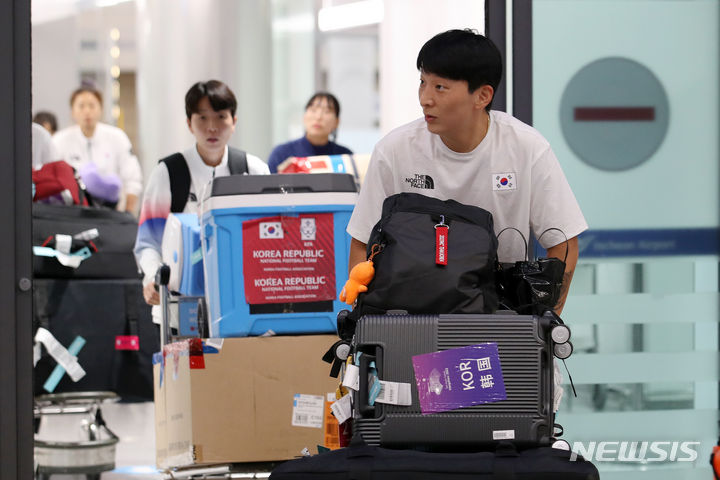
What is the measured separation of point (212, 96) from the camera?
13.5 ft

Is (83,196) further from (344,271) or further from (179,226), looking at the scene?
(344,271)

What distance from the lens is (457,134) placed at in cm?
238

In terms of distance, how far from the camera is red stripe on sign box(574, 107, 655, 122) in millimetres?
3379

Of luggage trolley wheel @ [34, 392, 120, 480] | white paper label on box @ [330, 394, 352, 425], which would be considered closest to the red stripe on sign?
white paper label on box @ [330, 394, 352, 425]

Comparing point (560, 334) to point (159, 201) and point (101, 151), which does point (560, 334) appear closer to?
point (159, 201)

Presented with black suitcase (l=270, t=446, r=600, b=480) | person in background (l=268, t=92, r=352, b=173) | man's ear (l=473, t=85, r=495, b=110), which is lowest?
black suitcase (l=270, t=446, r=600, b=480)

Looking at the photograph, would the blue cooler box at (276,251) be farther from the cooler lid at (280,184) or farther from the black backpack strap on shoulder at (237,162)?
the black backpack strap on shoulder at (237,162)

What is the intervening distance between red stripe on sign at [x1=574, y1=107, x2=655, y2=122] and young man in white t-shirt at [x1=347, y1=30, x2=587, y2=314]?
3.18 ft

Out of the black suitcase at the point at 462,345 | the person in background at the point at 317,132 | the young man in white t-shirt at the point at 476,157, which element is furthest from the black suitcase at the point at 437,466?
the person in background at the point at 317,132

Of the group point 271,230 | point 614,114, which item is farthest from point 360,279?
point 614,114

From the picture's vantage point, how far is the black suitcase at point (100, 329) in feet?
15.8

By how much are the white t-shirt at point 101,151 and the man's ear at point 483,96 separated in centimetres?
595

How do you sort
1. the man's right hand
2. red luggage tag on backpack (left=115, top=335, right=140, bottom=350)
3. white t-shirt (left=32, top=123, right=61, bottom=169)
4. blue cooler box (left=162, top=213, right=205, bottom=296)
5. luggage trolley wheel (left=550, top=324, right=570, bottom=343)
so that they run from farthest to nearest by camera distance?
1. white t-shirt (left=32, top=123, right=61, bottom=169)
2. red luggage tag on backpack (left=115, top=335, right=140, bottom=350)
3. the man's right hand
4. blue cooler box (left=162, top=213, right=205, bottom=296)
5. luggage trolley wheel (left=550, top=324, right=570, bottom=343)

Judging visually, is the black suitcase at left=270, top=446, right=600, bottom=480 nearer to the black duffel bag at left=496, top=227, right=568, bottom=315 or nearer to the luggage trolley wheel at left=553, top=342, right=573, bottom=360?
the luggage trolley wheel at left=553, top=342, right=573, bottom=360
